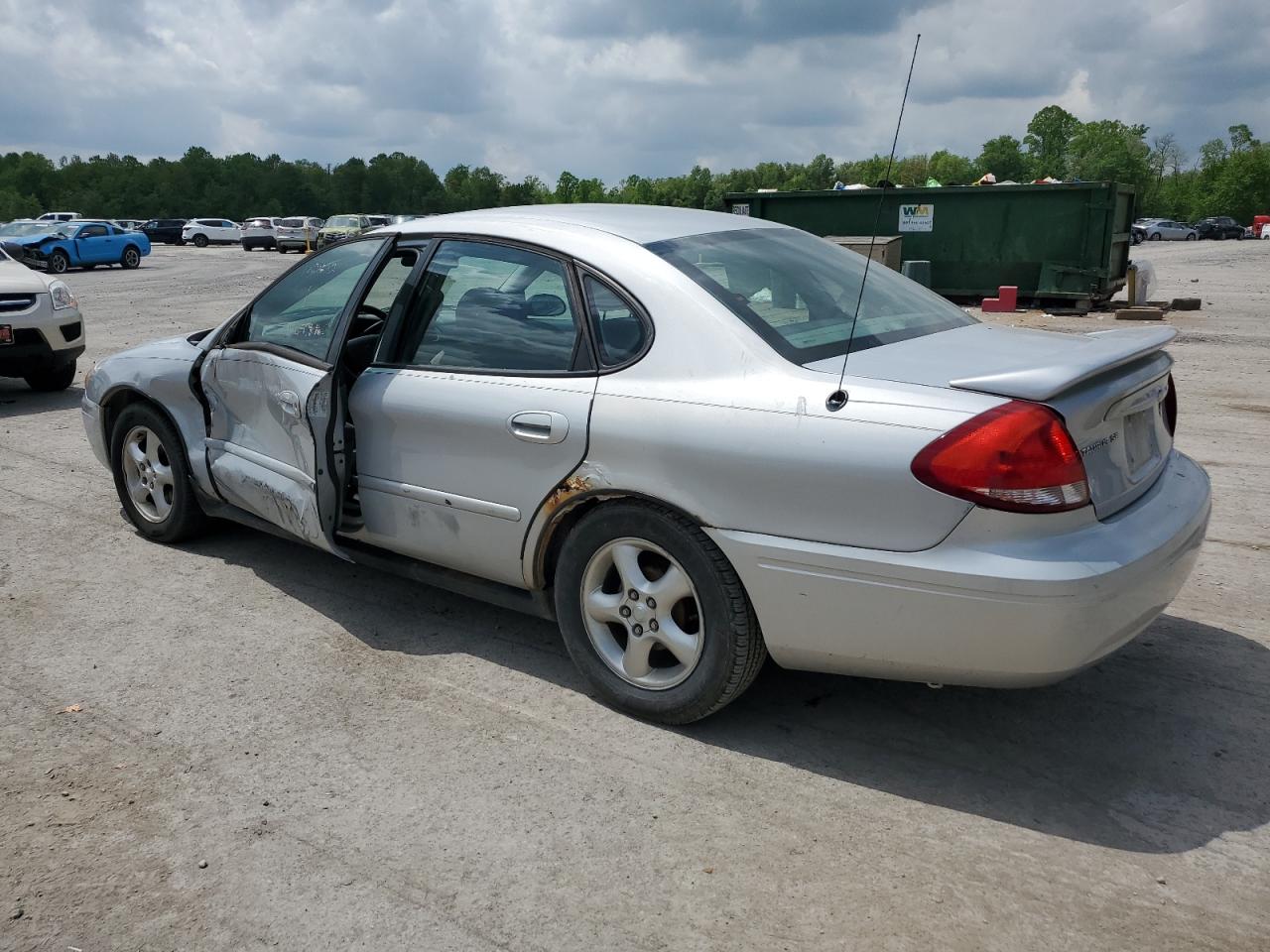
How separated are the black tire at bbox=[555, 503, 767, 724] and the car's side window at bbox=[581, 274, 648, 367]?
0.50 meters

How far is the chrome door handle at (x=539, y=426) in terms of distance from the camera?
3.71m

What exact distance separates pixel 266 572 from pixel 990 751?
3.41 meters

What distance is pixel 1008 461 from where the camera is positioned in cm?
294

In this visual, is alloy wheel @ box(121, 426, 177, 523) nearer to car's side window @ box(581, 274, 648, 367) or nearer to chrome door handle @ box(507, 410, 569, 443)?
chrome door handle @ box(507, 410, 569, 443)

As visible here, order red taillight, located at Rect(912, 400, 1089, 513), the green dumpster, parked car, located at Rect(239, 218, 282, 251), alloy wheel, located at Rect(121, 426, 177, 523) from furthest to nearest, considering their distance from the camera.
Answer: parked car, located at Rect(239, 218, 282, 251) → the green dumpster → alloy wheel, located at Rect(121, 426, 177, 523) → red taillight, located at Rect(912, 400, 1089, 513)

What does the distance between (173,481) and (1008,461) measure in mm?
4121

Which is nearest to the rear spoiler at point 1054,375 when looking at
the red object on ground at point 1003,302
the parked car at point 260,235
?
the red object on ground at point 1003,302

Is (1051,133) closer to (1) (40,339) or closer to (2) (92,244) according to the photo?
(2) (92,244)

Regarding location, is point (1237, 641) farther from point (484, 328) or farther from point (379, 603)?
point (379, 603)

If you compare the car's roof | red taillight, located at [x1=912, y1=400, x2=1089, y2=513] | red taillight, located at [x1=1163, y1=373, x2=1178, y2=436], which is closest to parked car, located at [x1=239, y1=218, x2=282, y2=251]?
the car's roof

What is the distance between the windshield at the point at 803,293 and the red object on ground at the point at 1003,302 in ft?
44.1

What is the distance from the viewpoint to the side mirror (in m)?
3.91

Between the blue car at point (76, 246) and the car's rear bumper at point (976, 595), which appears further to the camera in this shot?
the blue car at point (76, 246)

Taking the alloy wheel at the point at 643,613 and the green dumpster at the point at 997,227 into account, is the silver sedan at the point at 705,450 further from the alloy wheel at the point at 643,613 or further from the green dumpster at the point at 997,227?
the green dumpster at the point at 997,227
